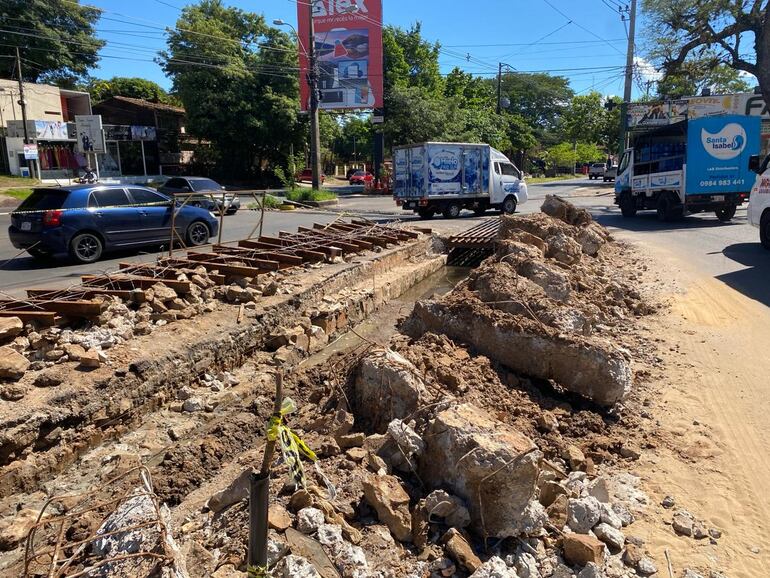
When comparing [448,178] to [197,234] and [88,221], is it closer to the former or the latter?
[197,234]

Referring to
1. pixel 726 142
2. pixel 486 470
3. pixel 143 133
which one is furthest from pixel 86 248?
pixel 143 133

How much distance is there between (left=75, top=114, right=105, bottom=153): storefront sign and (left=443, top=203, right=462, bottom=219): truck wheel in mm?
23098

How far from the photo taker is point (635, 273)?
10258 mm

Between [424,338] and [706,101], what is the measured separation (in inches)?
1339

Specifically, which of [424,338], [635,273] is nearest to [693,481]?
[424,338]

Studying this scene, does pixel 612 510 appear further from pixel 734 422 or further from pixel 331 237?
pixel 331 237

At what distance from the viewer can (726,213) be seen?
17281mm

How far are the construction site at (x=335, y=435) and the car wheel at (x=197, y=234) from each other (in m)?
5.31

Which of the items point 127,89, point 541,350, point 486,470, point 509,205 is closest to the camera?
point 486,470

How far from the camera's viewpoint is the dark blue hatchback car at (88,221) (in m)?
10.5

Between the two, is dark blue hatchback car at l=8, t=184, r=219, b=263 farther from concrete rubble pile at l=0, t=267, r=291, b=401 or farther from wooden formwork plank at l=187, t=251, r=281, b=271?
concrete rubble pile at l=0, t=267, r=291, b=401

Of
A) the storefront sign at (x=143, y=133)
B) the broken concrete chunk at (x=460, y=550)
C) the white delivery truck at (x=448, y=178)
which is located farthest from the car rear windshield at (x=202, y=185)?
the storefront sign at (x=143, y=133)

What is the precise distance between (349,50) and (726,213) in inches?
1001

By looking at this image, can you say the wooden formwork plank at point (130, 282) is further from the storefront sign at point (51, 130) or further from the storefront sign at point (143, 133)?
the storefront sign at point (143, 133)
